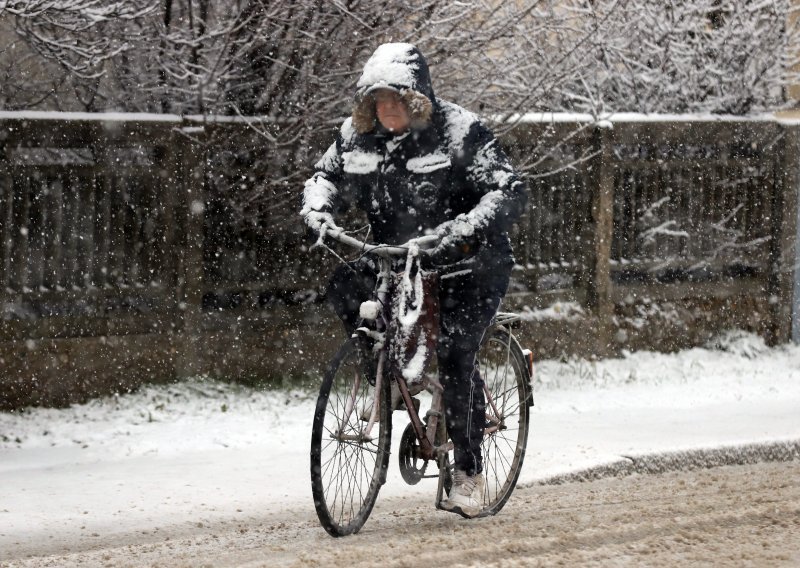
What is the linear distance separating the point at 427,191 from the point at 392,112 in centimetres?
36

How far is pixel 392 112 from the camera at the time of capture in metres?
5.42

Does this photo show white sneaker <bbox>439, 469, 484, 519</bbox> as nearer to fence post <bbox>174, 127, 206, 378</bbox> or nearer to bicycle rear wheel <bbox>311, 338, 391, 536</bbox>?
bicycle rear wheel <bbox>311, 338, 391, 536</bbox>

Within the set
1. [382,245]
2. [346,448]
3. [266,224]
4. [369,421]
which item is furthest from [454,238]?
[266,224]

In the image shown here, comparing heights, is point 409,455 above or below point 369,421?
below

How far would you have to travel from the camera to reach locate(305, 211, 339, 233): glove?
529 centimetres

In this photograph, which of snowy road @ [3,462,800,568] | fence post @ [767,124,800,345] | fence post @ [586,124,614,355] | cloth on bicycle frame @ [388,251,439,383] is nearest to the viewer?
snowy road @ [3,462,800,568]

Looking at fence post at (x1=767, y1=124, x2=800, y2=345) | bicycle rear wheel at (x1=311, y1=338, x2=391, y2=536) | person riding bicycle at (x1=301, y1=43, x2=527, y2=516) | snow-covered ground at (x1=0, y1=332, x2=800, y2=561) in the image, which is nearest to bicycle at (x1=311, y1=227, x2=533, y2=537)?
bicycle rear wheel at (x1=311, y1=338, x2=391, y2=536)

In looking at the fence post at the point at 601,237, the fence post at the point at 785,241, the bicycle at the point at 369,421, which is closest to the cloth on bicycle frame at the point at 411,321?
the bicycle at the point at 369,421

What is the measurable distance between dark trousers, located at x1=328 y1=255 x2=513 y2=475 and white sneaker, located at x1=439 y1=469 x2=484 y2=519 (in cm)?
7

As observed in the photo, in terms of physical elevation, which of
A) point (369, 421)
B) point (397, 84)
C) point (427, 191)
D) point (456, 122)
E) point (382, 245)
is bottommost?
point (369, 421)

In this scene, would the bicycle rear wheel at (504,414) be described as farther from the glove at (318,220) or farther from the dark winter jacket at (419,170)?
the glove at (318,220)

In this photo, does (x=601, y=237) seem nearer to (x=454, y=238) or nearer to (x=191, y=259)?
(x=191, y=259)

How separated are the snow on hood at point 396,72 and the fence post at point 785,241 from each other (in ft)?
21.6

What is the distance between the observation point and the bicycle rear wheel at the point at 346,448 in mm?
5188
